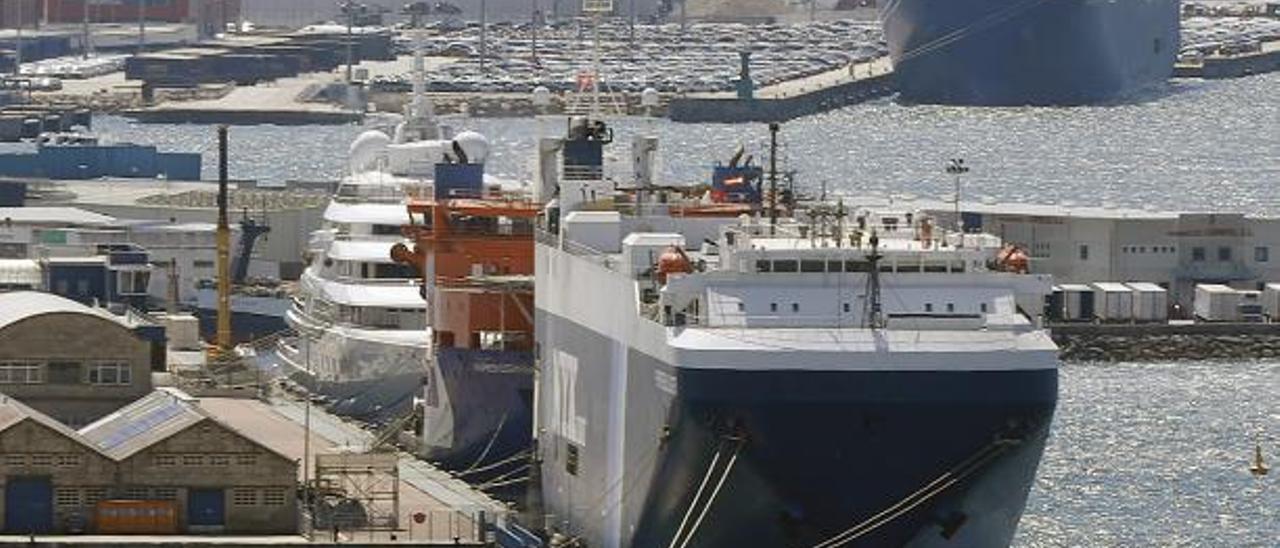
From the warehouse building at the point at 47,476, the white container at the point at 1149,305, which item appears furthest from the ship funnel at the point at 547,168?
the white container at the point at 1149,305

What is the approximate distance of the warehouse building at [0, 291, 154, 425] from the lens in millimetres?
54594

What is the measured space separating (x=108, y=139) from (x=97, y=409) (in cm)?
9713

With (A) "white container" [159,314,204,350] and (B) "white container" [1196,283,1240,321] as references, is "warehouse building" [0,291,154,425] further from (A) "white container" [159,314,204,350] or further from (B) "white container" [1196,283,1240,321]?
(B) "white container" [1196,283,1240,321]

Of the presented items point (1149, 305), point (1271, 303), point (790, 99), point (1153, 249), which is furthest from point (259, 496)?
point (790, 99)

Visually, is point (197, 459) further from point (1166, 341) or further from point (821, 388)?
point (1166, 341)

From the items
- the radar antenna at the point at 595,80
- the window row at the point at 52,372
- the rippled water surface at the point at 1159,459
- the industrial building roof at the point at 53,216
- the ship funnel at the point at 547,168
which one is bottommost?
the rippled water surface at the point at 1159,459

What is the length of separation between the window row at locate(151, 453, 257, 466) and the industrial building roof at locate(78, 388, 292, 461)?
175 mm

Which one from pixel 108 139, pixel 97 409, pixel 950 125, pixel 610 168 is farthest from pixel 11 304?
pixel 950 125

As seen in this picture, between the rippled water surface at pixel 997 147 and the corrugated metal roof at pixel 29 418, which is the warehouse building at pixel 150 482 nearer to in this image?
the corrugated metal roof at pixel 29 418

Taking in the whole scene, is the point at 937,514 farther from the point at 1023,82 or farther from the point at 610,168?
the point at 1023,82

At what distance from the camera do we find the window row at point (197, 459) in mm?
48938

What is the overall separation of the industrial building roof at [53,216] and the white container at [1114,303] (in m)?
16.3

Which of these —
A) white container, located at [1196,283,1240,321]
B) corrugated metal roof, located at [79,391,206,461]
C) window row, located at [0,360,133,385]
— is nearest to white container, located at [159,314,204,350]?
window row, located at [0,360,133,385]

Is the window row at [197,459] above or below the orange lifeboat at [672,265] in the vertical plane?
below
